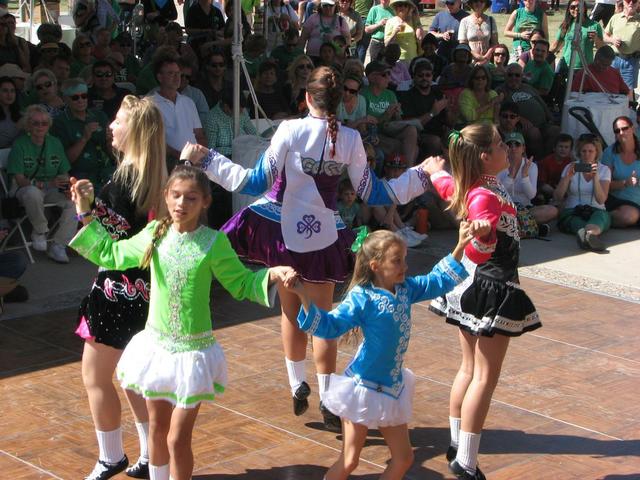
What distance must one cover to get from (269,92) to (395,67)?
7.48ft

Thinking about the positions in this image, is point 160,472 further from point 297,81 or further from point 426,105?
point 426,105

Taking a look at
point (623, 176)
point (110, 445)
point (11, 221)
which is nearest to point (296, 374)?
point (110, 445)

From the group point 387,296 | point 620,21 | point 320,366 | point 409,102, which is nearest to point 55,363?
point 320,366

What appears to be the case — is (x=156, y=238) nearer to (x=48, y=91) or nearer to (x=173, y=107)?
(x=173, y=107)

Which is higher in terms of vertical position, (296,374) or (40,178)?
(40,178)

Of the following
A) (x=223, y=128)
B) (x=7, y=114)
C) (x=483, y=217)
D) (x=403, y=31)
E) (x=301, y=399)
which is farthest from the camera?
(x=403, y=31)

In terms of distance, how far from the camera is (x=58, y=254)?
28.7ft

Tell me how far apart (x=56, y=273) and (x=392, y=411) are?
15.5ft

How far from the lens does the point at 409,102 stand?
11.8 m

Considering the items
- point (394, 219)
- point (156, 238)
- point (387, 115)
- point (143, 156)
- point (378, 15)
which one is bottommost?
point (394, 219)

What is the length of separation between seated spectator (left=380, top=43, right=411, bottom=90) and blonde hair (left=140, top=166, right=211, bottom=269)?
8.44m

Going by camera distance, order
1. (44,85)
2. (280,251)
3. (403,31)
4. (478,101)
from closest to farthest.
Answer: (280,251)
(44,85)
(478,101)
(403,31)

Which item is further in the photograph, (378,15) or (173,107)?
(378,15)

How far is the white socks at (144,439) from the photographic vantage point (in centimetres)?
473
